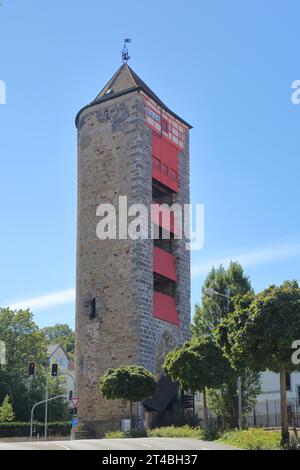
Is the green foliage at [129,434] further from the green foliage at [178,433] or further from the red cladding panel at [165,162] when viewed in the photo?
the red cladding panel at [165,162]

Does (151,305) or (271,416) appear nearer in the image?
(151,305)

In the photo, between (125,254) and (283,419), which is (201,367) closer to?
(283,419)

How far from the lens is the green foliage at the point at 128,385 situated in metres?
39.1

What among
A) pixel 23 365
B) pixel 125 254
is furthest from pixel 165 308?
pixel 23 365

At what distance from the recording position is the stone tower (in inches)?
1891

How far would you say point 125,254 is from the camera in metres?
A: 49.2

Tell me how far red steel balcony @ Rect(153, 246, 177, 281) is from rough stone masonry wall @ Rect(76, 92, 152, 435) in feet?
5.41

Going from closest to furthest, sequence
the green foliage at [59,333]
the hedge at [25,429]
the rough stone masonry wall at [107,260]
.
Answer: the rough stone masonry wall at [107,260], the hedge at [25,429], the green foliage at [59,333]

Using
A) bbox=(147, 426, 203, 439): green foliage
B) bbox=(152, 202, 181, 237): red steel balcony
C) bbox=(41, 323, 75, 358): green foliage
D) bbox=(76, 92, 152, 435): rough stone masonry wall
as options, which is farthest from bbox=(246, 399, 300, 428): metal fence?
bbox=(41, 323, 75, 358): green foliage

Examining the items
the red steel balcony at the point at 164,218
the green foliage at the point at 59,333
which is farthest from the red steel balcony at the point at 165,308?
the green foliage at the point at 59,333

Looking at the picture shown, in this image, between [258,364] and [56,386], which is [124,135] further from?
[56,386]

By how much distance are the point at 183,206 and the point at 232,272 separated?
6499mm

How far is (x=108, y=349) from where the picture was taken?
4822cm

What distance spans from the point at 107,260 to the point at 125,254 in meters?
1.62
